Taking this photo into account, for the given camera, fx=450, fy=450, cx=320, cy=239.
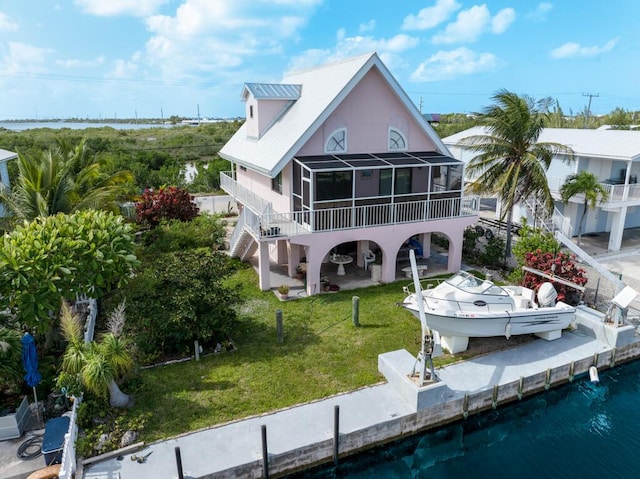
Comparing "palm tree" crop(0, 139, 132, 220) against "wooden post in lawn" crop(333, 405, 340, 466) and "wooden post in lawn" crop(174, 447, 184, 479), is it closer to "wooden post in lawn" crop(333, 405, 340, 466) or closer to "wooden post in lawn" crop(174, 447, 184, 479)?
"wooden post in lawn" crop(174, 447, 184, 479)

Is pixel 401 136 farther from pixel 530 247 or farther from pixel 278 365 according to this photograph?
pixel 278 365

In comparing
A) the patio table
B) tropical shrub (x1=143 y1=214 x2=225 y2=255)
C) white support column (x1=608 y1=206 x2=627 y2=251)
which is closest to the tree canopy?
tropical shrub (x1=143 y1=214 x2=225 y2=255)

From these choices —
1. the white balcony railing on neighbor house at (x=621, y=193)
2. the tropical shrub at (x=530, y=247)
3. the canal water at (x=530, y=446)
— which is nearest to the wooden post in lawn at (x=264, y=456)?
the canal water at (x=530, y=446)

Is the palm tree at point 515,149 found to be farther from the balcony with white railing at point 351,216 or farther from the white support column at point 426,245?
the white support column at point 426,245

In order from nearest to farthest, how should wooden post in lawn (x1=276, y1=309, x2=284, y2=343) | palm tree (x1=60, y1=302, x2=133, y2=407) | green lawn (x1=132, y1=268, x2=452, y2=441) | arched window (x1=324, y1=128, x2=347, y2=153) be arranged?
palm tree (x1=60, y1=302, x2=133, y2=407) < green lawn (x1=132, y1=268, x2=452, y2=441) < wooden post in lawn (x1=276, y1=309, x2=284, y2=343) < arched window (x1=324, y1=128, x2=347, y2=153)

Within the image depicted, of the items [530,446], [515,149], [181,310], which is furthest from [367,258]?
[530,446]
